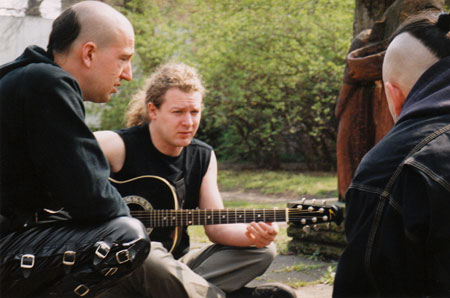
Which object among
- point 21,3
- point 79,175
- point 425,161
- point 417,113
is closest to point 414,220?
point 425,161

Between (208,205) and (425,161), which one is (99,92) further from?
(425,161)

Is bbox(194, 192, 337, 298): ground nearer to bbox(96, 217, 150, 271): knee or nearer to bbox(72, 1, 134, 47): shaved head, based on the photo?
bbox(96, 217, 150, 271): knee

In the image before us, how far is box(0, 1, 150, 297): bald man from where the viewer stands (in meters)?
2.15

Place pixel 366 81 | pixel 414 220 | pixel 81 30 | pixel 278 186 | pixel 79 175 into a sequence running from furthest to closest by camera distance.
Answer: pixel 278 186 → pixel 366 81 → pixel 81 30 → pixel 79 175 → pixel 414 220

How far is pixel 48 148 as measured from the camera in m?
2.15

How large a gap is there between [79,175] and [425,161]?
129cm

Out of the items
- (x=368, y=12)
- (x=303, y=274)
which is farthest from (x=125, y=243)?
(x=368, y=12)

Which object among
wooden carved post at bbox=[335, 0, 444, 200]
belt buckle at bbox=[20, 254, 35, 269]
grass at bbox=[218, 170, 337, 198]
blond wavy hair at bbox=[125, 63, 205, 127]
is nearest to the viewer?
belt buckle at bbox=[20, 254, 35, 269]

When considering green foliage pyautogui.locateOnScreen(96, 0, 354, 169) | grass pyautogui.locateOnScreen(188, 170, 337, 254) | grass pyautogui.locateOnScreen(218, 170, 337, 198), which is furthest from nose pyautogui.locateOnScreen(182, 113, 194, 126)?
green foliage pyautogui.locateOnScreen(96, 0, 354, 169)

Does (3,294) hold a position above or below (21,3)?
below

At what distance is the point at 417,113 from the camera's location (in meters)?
1.63

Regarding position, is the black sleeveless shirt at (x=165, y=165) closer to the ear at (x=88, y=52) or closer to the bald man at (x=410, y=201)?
the ear at (x=88, y=52)

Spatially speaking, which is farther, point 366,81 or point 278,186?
point 278,186

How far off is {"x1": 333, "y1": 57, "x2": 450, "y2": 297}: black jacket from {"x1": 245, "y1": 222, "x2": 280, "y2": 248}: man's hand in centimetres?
135
